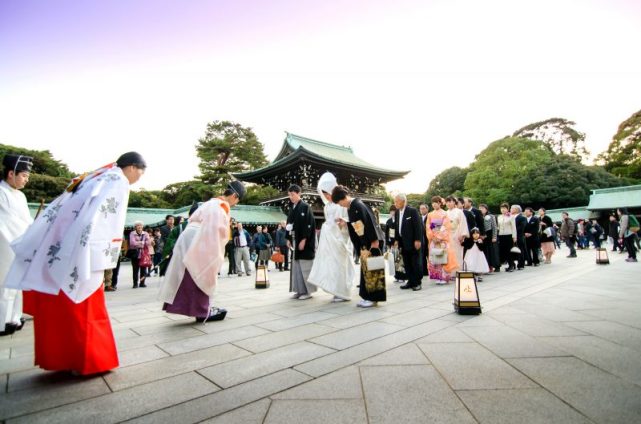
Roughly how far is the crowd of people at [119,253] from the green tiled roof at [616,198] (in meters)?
27.3

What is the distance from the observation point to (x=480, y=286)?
19.9 ft

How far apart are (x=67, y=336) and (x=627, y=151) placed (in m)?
49.8

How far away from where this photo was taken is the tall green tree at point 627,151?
1361 inches

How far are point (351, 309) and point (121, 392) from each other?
9.15 ft

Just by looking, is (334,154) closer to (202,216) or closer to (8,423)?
(202,216)

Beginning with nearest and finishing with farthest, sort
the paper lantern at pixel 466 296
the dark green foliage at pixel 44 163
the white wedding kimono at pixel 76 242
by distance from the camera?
the white wedding kimono at pixel 76 242
the paper lantern at pixel 466 296
the dark green foliage at pixel 44 163

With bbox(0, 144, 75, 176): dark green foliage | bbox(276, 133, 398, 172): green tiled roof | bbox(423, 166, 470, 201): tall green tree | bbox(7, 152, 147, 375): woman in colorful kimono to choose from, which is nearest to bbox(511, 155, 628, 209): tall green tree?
bbox(423, 166, 470, 201): tall green tree

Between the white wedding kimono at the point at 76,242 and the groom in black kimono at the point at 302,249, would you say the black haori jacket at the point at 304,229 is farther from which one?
the white wedding kimono at the point at 76,242

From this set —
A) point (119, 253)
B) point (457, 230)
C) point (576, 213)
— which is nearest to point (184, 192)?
point (457, 230)

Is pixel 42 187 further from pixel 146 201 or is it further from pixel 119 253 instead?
pixel 119 253

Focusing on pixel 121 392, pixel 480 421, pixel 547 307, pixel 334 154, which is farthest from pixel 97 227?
pixel 334 154

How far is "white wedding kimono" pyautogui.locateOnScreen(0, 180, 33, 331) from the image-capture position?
337cm

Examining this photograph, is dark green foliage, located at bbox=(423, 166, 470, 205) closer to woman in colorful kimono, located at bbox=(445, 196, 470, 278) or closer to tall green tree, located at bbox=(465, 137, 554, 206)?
tall green tree, located at bbox=(465, 137, 554, 206)

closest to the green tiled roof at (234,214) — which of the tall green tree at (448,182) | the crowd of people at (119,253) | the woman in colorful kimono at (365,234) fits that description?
the crowd of people at (119,253)
